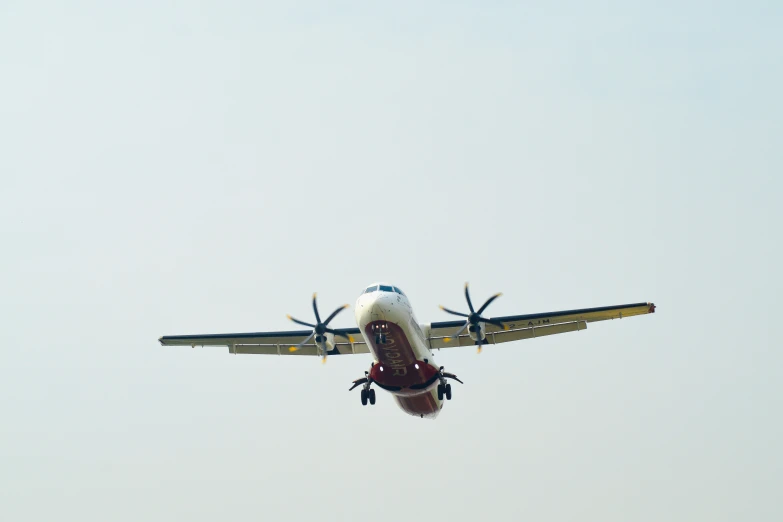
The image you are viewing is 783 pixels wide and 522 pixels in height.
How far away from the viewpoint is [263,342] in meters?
41.3

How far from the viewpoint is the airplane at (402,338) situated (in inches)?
1307

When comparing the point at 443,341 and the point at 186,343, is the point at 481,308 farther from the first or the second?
the point at 186,343

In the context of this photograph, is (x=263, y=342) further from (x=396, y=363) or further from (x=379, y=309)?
(x=379, y=309)

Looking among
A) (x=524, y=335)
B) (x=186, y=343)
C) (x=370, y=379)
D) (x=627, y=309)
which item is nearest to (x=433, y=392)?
(x=370, y=379)

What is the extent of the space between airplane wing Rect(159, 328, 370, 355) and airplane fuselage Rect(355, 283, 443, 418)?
4553mm

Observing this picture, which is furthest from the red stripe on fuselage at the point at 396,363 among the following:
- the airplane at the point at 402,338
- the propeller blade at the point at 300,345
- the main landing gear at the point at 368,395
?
the propeller blade at the point at 300,345

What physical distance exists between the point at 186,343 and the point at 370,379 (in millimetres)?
10027

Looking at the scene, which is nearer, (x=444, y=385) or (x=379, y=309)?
(x=379, y=309)

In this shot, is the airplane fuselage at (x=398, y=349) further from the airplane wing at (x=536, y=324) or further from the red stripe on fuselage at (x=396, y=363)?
the airplane wing at (x=536, y=324)

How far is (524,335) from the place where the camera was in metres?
40.3

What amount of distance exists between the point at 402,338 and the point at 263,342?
1004 centimetres

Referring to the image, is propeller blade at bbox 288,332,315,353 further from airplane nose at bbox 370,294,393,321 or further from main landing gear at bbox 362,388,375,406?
airplane nose at bbox 370,294,393,321

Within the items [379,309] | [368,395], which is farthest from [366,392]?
[379,309]

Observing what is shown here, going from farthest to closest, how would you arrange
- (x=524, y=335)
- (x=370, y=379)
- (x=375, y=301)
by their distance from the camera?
(x=524, y=335), (x=370, y=379), (x=375, y=301)
